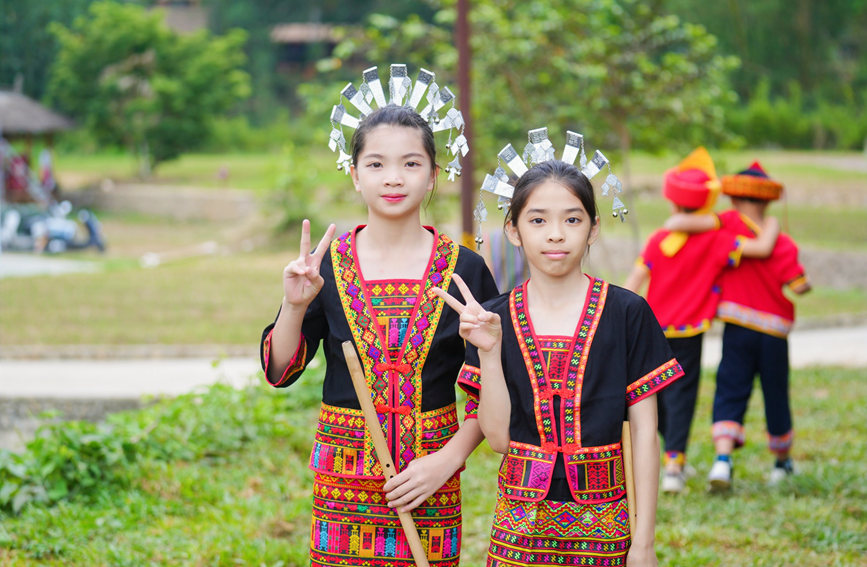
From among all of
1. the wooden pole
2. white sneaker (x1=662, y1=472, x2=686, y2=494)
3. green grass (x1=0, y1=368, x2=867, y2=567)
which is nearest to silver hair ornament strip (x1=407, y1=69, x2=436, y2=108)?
green grass (x1=0, y1=368, x2=867, y2=567)

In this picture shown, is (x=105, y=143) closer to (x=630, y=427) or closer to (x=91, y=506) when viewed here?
(x=91, y=506)

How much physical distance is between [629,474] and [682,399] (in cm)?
294

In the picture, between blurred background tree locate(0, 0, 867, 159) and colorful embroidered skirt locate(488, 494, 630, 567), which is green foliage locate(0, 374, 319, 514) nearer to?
colorful embroidered skirt locate(488, 494, 630, 567)

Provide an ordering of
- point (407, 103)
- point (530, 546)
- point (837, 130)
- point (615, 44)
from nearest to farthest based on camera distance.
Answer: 1. point (530, 546)
2. point (407, 103)
3. point (615, 44)
4. point (837, 130)

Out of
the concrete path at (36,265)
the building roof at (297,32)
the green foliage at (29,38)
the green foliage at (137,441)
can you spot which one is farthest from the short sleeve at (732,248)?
the building roof at (297,32)

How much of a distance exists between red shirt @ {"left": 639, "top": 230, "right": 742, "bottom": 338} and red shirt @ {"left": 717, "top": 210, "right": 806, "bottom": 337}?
0.06 m

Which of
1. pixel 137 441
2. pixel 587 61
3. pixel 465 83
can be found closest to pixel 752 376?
pixel 137 441

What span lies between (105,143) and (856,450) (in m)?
26.7

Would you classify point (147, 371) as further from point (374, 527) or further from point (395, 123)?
point (395, 123)

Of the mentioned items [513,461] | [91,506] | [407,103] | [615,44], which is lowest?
[91,506]

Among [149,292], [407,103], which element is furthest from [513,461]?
[149,292]

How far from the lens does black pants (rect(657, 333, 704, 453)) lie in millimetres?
5441

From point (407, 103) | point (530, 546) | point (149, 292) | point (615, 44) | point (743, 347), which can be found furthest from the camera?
point (149, 292)

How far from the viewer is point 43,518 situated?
459 cm
